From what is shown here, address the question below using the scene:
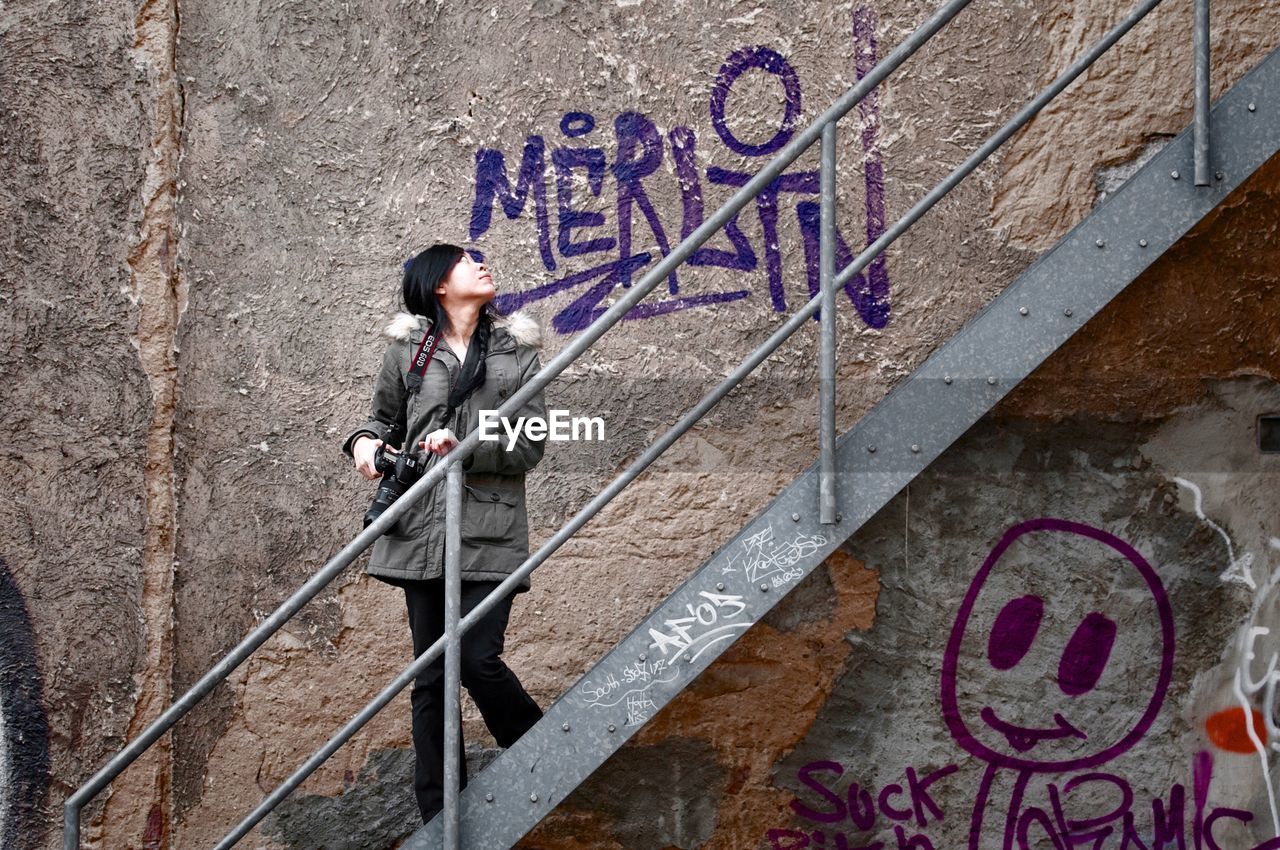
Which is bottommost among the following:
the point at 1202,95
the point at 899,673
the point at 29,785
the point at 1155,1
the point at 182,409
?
the point at 29,785

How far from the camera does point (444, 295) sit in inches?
131

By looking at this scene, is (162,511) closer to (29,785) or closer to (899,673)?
(29,785)

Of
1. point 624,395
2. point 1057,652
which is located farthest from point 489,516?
point 1057,652

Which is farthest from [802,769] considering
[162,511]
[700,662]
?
[162,511]

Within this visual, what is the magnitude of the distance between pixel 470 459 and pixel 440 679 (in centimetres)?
56

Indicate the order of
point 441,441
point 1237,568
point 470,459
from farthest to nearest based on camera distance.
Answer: point 1237,568
point 470,459
point 441,441

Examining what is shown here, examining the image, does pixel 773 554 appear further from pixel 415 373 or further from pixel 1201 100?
pixel 1201 100

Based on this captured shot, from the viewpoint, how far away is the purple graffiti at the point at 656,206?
3861 mm

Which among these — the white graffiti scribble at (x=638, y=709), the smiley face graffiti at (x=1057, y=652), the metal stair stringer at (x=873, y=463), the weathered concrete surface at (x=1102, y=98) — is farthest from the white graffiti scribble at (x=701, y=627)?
the weathered concrete surface at (x=1102, y=98)

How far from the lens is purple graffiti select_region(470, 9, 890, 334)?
386 centimetres

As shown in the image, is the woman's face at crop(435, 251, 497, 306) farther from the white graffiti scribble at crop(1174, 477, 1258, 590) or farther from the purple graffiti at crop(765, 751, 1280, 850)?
the white graffiti scribble at crop(1174, 477, 1258, 590)

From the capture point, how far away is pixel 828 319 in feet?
9.71

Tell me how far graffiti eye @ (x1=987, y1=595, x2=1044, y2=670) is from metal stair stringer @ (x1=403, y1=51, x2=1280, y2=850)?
0.94 m

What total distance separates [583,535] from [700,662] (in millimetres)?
920
